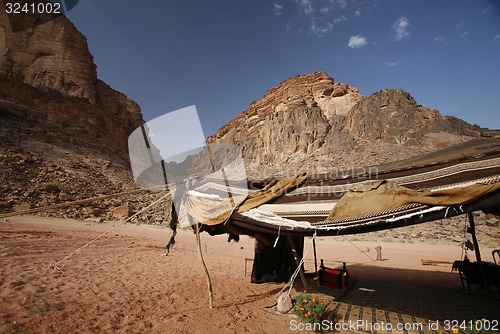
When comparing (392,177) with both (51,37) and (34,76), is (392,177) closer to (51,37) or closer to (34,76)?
(34,76)

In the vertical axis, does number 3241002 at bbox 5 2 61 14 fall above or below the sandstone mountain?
above

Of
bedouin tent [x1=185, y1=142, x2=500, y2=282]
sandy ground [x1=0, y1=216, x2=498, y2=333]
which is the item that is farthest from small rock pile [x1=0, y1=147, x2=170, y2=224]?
bedouin tent [x1=185, y1=142, x2=500, y2=282]

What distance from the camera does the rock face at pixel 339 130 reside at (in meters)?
42.1

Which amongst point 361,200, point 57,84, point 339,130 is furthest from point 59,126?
point 339,130

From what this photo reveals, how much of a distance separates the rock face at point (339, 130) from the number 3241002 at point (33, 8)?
49.4 metres

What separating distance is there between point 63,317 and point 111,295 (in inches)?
53.1

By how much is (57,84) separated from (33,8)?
54.5 feet

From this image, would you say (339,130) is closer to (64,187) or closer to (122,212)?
(122,212)

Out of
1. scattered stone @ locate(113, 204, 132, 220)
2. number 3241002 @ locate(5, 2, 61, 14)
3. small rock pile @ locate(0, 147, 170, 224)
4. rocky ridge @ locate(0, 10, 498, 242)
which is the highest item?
number 3241002 @ locate(5, 2, 61, 14)

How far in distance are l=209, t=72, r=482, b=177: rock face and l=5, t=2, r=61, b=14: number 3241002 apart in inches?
1945

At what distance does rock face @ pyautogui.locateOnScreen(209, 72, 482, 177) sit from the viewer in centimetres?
4209

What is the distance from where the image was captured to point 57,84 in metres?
43.2

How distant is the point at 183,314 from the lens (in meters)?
4.70

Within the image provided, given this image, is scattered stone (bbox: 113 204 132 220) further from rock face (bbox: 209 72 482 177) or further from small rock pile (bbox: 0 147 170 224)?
Answer: rock face (bbox: 209 72 482 177)
